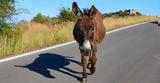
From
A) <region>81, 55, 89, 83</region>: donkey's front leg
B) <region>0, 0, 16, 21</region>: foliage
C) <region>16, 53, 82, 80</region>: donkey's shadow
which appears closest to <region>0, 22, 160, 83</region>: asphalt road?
<region>16, 53, 82, 80</region>: donkey's shadow

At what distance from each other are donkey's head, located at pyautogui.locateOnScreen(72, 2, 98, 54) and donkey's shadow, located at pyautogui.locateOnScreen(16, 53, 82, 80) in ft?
4.68

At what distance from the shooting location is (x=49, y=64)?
1281 centimetres

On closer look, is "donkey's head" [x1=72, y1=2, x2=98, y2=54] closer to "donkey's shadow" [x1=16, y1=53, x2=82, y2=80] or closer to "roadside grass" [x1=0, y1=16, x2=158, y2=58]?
"donkey's shadow" [x1=16, y1=53, x2=82, y2=80]

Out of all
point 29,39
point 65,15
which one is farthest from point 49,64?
point 65,15

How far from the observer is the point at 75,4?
31.6 ft

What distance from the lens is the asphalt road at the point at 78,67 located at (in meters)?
10.7

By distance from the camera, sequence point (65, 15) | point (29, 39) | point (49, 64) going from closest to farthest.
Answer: point (49, 64), point (29, 39), point (65, 15)

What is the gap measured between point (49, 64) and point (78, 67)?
2.98ft

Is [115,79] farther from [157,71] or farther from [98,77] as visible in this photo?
[157,71]

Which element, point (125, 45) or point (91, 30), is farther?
point (125, 45)

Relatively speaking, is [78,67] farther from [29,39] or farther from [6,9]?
[6,9]

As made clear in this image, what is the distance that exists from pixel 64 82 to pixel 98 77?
39.2 inches

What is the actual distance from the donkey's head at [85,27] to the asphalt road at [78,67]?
47.7 inches

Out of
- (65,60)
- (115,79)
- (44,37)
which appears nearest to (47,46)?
(44,37)
